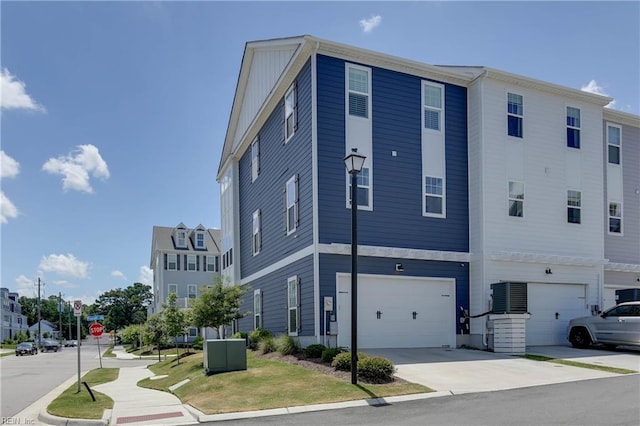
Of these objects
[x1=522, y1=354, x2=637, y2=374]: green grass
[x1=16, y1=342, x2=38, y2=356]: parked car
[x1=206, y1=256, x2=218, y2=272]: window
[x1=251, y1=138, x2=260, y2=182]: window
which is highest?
[x1=251, y1=138, x2=260, y2=182]: window

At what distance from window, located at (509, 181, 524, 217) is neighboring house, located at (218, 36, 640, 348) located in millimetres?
57

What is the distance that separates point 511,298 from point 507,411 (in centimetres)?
837

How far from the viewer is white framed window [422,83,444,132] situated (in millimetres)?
19031

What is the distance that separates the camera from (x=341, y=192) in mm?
17281

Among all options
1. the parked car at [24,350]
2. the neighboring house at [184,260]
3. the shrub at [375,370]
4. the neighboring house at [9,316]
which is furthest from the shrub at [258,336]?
the neighboring house at [9,316]

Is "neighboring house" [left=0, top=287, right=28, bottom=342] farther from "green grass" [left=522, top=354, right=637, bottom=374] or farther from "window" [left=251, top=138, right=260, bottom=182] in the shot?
"green grass" [left=522, top=354, right=637, bottom=374]

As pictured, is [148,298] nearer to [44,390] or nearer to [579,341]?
[44,390]

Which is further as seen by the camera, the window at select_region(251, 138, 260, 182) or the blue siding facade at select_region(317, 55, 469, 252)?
the window at select_region(251, 138, 260, 182)

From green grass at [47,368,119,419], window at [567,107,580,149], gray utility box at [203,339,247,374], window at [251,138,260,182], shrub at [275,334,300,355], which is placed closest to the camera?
green grass at [47,368,119,419]

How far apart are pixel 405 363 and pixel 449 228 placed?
6.12 meters

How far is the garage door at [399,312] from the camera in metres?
16.9

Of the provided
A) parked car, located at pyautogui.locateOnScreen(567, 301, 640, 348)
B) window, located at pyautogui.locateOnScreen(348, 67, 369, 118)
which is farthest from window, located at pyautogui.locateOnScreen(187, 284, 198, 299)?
parked car, located at pyautogui.locateOnScreen(567, 301, 640, 348)

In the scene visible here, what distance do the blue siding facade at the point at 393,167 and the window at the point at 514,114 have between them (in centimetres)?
160

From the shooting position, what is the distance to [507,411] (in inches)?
359
